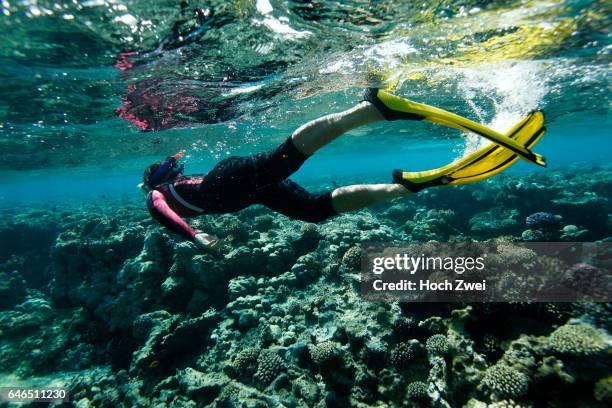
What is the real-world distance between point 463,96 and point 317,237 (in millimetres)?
12062

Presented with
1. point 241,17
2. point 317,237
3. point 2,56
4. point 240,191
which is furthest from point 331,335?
point 2,56

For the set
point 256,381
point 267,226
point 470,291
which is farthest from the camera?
point 267,226

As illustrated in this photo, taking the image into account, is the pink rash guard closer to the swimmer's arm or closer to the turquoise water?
the swimmer's arm

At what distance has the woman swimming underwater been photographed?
3568 millimetres

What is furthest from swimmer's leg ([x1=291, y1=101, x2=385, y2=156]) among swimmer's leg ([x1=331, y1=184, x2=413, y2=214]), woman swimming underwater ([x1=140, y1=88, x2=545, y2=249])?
swimmer's leg ([x1=331, y1=184, x2=413, y2=214])

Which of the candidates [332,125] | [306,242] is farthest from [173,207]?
[306,242]

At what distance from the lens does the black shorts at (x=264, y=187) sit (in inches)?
151

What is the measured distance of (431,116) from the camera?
3617mm

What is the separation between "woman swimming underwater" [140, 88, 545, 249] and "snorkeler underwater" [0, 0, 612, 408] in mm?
31

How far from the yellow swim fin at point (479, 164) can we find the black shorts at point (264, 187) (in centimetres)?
117

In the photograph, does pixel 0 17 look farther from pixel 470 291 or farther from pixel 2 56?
pixel 470 291

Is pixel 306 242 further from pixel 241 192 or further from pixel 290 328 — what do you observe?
pixel 241 192

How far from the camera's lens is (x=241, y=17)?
6.55m

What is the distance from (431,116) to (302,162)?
5.53ft
